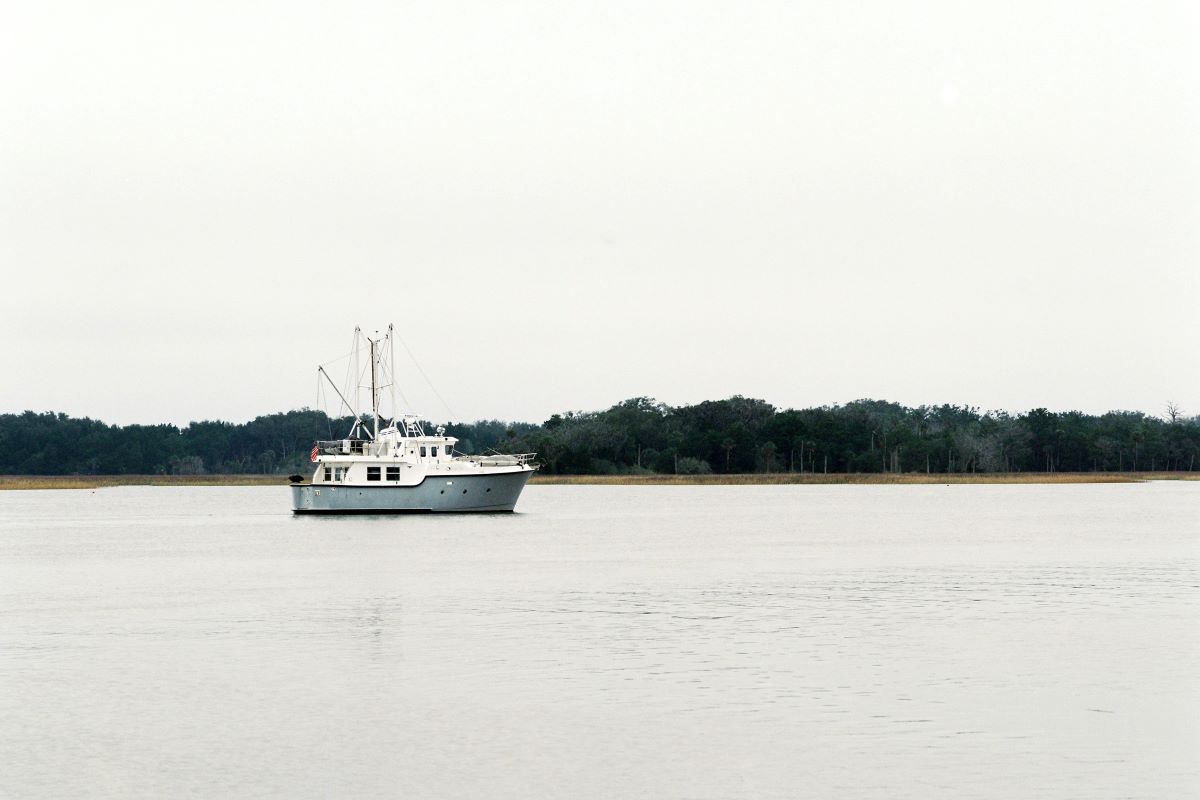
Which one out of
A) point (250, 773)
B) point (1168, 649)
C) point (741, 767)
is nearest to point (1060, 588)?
point (1168, 649)

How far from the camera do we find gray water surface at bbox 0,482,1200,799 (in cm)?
2367

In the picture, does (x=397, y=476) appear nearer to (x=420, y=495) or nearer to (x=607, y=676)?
(x=420, y=495)

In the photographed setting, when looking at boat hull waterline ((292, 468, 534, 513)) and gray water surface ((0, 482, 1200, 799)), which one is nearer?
gray water surface ((0, 482, 1200, 799))

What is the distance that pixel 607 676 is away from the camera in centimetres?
3309

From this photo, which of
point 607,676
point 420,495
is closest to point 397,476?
point 420,495

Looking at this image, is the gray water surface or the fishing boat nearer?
the gray water surface

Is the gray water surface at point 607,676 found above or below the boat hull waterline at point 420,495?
below

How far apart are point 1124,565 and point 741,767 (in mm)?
46304

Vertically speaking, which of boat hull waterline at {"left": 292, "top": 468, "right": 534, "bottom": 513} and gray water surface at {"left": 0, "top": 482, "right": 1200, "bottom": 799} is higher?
boat hull waterline at {"left": 292, "top": 468, "right": 534, "bottom": 513}

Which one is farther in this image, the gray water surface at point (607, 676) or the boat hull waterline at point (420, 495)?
the boat hull waterline at point (420, 495)

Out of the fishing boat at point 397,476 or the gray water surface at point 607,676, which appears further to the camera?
the fishing boat at point 397,476

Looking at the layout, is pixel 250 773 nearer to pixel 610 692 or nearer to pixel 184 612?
pixel 610 692

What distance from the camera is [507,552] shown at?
77.3 m

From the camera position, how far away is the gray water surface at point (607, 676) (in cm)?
2367
